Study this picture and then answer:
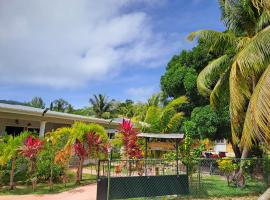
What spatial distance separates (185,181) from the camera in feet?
30.5

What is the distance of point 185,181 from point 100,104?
34.1 m

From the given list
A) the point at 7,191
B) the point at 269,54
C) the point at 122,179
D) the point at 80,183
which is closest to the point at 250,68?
the point at 269,54

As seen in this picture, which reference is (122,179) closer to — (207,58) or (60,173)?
(60,173)

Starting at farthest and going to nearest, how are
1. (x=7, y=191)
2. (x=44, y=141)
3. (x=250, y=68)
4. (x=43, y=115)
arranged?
(x=43, y=115)
(x=44, y=141)
(x=7, y=191)
(x=250, y=68)

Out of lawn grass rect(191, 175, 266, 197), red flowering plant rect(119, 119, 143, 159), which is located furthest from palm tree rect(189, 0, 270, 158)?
red flowering plant rect(119, 119, 143, 159)

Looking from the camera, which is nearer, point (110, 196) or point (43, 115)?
point (110, 196)

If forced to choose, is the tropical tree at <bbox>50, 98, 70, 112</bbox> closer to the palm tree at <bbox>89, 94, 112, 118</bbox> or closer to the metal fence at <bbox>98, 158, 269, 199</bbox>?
the palm tree at <bbox>89, 94, 112, 118</bbox>

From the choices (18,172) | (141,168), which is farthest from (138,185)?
(18,172)

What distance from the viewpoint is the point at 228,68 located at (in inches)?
467

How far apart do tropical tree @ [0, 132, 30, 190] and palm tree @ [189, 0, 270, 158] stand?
801cm

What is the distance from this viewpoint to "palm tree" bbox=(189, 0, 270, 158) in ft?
17.0

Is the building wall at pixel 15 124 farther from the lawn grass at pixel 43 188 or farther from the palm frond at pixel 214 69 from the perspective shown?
the palm frond at pixel 214 69

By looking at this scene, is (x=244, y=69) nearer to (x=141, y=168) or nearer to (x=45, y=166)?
(x=141, y=168)

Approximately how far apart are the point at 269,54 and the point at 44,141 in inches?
355
